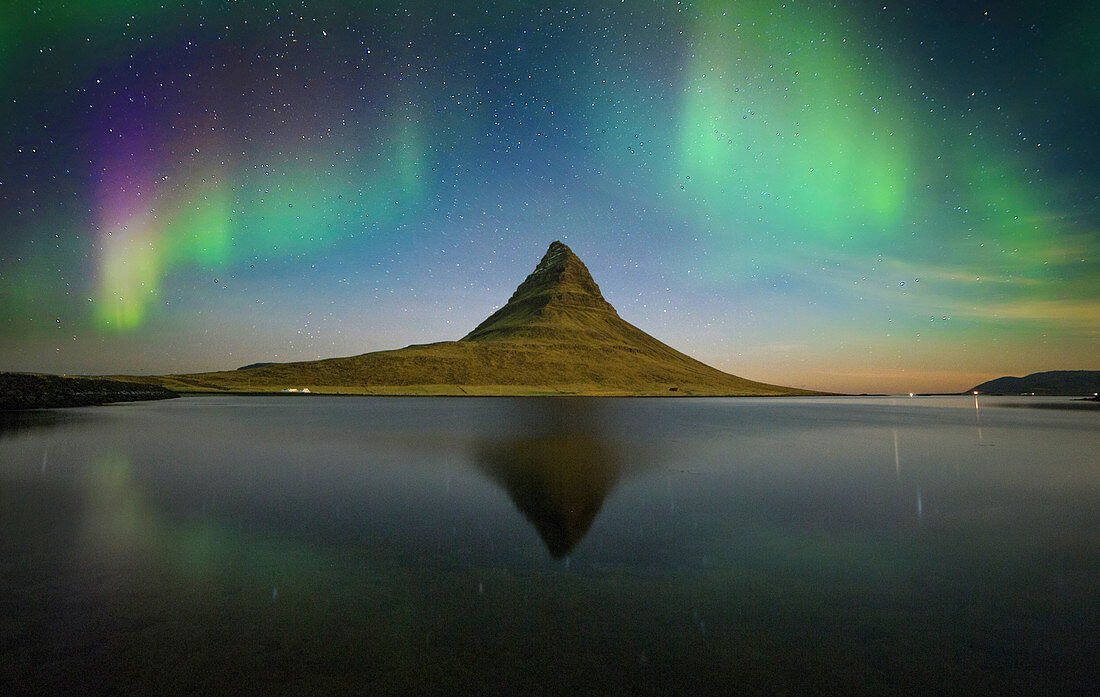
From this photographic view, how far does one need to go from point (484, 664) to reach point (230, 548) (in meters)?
7.61

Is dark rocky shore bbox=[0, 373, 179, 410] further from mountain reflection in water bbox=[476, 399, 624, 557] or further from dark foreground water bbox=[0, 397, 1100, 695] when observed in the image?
mountain reflection in water bbox=[476, 399, 624, 557]

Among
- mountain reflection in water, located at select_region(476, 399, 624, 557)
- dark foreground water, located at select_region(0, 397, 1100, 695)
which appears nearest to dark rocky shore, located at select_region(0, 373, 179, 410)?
dark foreground water, located at select_region(0, 397, 1100, 695)

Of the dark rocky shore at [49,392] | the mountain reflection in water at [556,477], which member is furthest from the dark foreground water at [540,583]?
the dark rocky shore at [49,392]

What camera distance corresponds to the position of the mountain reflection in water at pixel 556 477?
39.9 ft

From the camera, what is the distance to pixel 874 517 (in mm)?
13625

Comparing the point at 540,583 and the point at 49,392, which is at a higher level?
the point at 49,392

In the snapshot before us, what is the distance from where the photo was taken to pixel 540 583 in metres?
8.38

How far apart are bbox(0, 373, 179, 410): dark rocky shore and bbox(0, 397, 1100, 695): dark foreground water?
56.5m

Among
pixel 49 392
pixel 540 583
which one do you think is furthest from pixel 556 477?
pixel 49 392

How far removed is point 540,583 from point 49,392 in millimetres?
89896

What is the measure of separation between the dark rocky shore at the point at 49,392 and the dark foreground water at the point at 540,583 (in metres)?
56.5

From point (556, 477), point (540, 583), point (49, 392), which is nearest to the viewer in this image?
A: point (540, 583)

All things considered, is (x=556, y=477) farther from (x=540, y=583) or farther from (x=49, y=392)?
(x=49, y=392)

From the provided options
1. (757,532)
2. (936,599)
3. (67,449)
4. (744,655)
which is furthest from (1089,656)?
(67,449)
